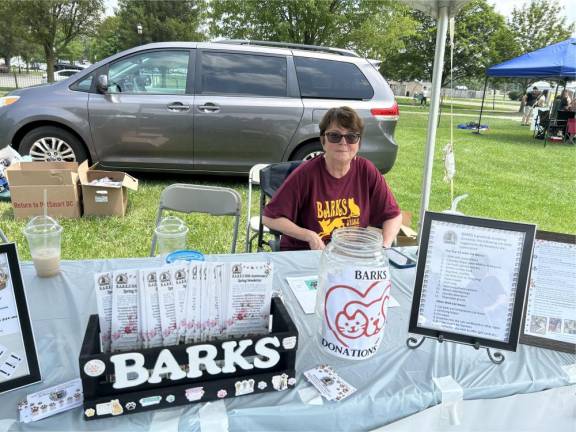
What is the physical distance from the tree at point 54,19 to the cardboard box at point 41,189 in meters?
19.2

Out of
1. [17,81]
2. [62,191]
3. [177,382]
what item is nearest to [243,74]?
[62,191]

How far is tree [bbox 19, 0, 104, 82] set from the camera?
19203 millimetres

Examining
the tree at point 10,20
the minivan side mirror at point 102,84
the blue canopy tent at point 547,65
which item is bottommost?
the minivan side mirror at point 102,84

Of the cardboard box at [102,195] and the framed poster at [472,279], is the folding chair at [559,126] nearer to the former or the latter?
the cardboard box at [102,195]

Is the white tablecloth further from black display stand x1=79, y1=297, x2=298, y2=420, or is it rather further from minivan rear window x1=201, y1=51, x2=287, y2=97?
minivan rear window x1=201, y1=51, x2=287, y2=97

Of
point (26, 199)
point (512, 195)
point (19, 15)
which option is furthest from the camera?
point (19, 15)

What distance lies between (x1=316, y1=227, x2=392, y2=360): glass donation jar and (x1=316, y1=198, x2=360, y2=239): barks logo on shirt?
960 mm

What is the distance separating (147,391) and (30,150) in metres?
4.73

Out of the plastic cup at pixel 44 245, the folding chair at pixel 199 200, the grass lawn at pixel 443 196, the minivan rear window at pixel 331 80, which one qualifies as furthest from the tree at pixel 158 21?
the plastic cup at pixel 44 245

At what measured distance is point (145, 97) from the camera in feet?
15.8

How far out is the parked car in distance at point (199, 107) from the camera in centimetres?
474

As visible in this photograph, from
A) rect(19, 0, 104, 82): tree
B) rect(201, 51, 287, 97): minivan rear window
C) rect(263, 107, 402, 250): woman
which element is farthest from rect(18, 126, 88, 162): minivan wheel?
rect(19, 0, 104, 82): tree

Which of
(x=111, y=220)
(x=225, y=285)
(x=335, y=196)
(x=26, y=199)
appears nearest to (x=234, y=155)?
(x=111, y=220)

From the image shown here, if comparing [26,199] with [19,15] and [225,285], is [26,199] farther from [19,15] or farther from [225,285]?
[19,15]
